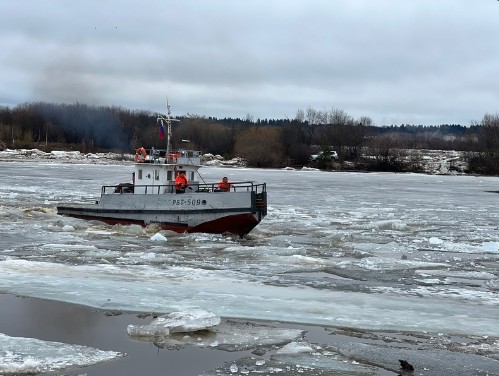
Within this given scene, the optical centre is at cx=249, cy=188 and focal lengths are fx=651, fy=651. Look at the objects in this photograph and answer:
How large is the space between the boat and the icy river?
0.61 m

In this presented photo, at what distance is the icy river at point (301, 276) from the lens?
31.3 feet

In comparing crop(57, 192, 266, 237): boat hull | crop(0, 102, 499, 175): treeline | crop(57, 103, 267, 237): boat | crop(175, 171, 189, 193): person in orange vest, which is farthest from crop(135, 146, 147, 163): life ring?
crop(0, 102, 499, 175): treeline

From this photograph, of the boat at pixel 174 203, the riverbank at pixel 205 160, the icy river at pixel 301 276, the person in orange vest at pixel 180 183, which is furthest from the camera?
the riverbank at pixel 205 160

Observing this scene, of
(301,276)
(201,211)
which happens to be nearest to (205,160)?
(201,211)

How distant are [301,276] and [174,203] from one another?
378 inches

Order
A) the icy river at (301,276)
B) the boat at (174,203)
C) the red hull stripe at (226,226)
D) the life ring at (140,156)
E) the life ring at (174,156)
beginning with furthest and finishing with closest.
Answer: the life ring at (174,156) → the life ring at (140,156) → the boat at (174,203) → the red hull stripe at (226,226) → the icy river at (301,276)

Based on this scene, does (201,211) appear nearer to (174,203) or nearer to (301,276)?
(174,203)

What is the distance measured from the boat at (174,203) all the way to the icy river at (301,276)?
0.61 m

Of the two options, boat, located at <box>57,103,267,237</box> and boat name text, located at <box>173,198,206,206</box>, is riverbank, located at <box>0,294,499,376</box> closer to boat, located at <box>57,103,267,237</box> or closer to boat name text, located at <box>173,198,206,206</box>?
boat, located at <box>57,103,267,237</box>

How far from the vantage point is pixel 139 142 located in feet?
234

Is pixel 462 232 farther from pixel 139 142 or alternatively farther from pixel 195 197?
pixel 139 142

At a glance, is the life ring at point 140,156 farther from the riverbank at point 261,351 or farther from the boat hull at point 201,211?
the riverbank at point 261,351

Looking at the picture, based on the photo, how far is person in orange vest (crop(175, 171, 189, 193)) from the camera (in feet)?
76.4

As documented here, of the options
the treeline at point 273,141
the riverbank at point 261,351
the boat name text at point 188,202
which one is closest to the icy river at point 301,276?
the riverbank at point 261,351
